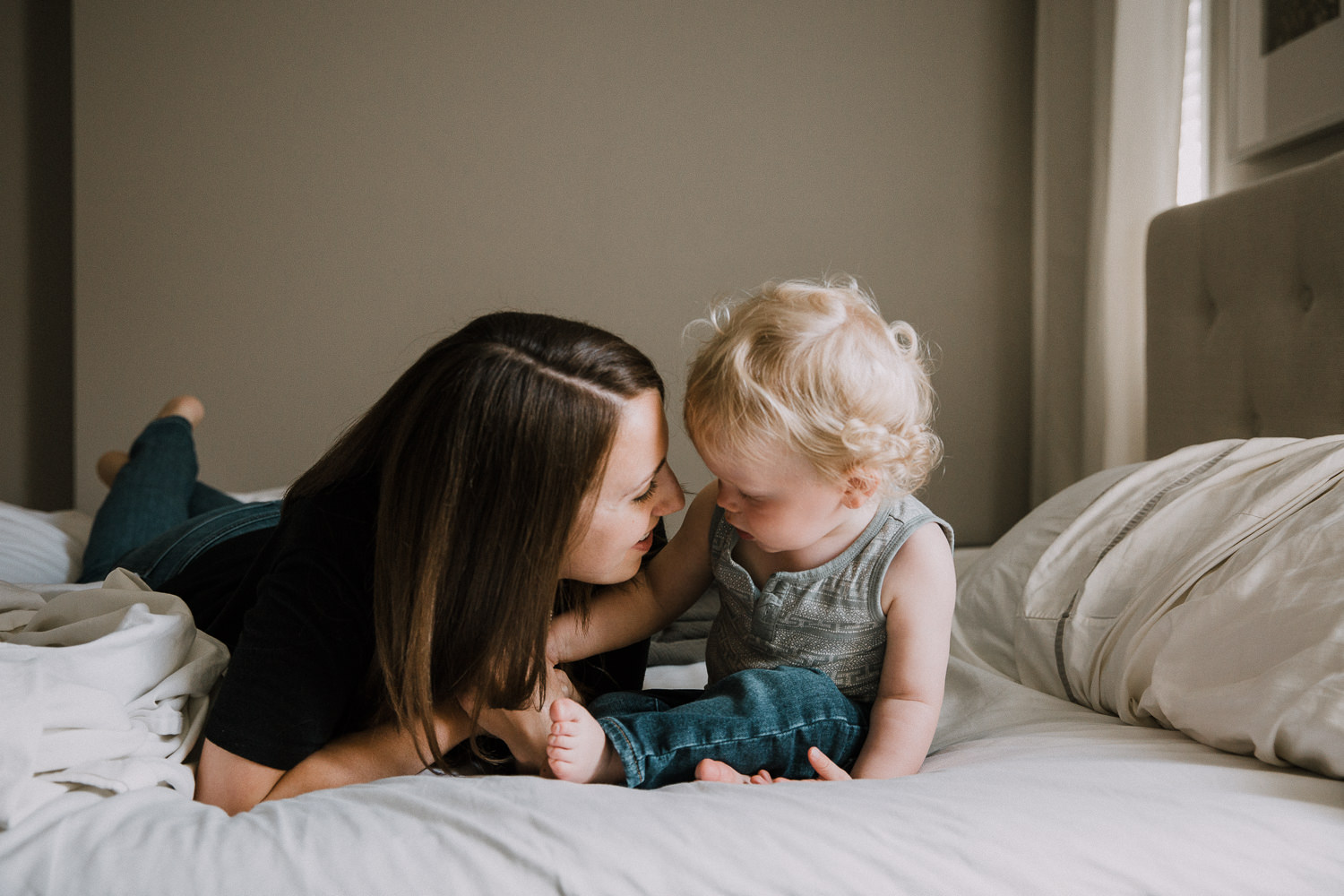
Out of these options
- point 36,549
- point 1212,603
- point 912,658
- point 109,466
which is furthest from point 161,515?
point 1212,603

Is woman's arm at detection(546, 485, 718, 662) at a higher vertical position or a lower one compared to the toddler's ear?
lower

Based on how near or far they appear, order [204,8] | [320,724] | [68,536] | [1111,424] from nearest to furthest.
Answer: [320,724] → [68,536] → [1111,424] → [204,8]

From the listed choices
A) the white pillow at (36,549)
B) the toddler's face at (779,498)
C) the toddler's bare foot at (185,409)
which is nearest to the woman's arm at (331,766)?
the toddler's face at (779,498)

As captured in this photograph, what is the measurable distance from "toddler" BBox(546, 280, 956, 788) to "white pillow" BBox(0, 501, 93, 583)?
3.32 feet

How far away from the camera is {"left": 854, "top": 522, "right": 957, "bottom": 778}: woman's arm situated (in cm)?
84

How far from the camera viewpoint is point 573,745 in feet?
2.41

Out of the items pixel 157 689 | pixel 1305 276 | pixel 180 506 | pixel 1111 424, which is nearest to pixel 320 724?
pixel 157 689

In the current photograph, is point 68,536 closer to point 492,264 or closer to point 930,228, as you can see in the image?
point 492,264

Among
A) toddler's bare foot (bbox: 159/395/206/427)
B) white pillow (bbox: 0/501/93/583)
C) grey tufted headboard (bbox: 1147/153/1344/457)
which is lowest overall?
white pillow (bbox: 0/501/93/583)

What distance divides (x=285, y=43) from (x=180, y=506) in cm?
131

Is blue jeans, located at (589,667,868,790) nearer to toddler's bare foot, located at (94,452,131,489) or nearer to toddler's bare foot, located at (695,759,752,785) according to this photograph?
toddler's bare foot, located at (695,759,752,785)

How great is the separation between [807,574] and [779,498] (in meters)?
0.11

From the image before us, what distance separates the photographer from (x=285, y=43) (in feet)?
7.55

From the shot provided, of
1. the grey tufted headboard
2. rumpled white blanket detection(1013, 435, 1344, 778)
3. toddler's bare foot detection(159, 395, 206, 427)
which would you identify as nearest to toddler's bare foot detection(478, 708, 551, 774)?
rumpled white blanket detection(1013, 435, 1344, 778)
